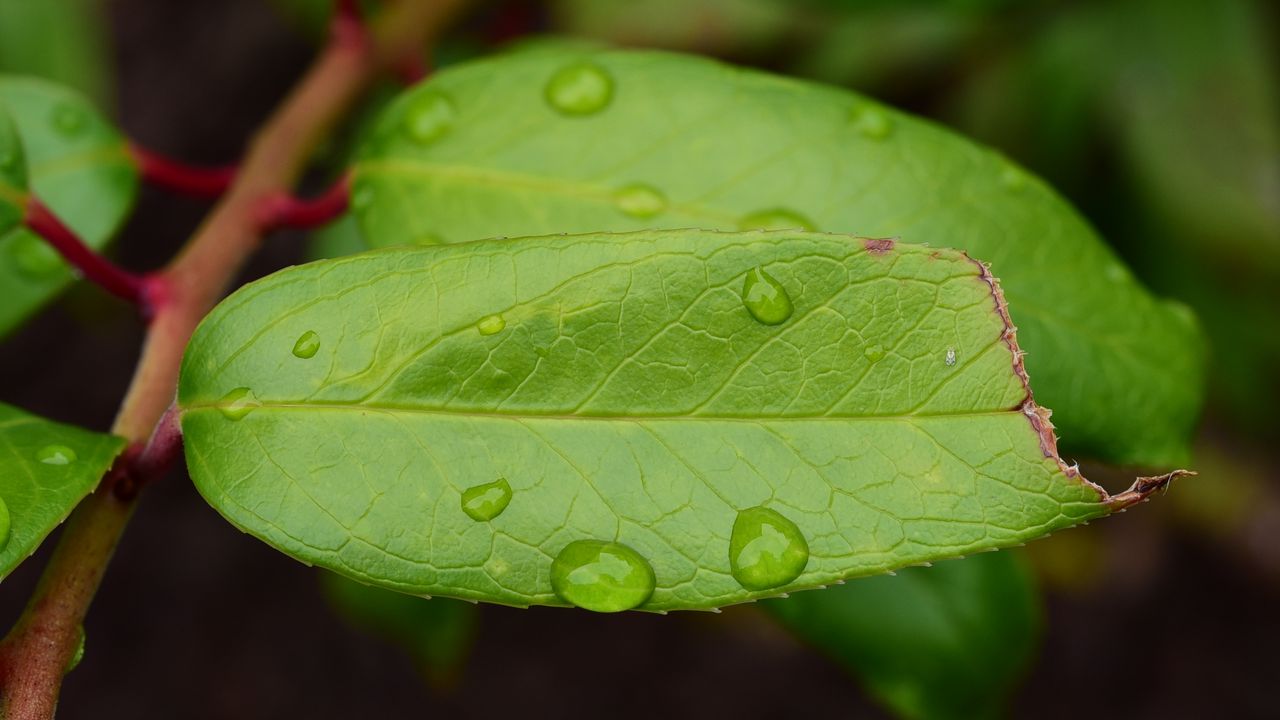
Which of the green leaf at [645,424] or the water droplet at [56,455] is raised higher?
the green leaf at [645,424]

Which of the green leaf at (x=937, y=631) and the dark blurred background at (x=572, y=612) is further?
the dark blurred background at (x=572, y=612)

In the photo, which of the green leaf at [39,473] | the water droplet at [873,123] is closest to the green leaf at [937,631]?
the water droplet at [873,123]

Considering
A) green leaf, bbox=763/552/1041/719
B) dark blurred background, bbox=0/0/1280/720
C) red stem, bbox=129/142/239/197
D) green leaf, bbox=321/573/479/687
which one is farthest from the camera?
dark blurred background, bbox=0/0/1280/720

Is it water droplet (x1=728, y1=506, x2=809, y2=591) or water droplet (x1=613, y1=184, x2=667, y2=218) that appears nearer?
water droplet (x1=728, y1=506, x2=809, y2=591)

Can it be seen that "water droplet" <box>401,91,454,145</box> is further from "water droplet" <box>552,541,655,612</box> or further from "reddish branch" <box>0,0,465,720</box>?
"water droplet" <box>552,541,655,612</box>

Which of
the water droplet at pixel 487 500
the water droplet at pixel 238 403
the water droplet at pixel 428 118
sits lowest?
the water droplet at pixel 238 403

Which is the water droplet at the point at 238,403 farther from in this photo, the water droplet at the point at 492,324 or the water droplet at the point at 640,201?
the water droplet at the point at 640,201

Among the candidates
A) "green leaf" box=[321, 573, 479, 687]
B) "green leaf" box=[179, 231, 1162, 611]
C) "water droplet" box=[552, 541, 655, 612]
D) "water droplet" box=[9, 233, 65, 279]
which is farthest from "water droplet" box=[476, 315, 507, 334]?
"green leaf" box=[321, 573, 479, 687]
